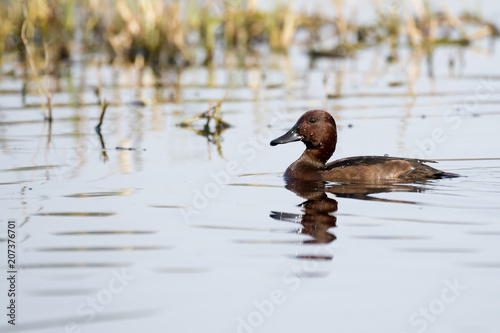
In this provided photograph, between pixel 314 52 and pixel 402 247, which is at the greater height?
pixel 314 52

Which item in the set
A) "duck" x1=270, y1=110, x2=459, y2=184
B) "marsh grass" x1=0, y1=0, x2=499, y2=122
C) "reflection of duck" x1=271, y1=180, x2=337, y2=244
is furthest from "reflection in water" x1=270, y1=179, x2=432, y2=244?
"marsh grass" x1=0, y1=0, x2=499, y2=122

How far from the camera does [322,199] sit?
23.7 feet

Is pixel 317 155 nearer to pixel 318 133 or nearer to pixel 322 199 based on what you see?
pixel 318 133

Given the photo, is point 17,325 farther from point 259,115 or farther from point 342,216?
point 259,115

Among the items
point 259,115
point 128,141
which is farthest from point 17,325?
point 259,115

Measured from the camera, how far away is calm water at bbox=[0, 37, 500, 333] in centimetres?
452

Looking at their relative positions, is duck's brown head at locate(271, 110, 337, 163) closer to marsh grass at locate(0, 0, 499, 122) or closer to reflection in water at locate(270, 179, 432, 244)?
reflection in water at locate(270, 179, 432, 244)

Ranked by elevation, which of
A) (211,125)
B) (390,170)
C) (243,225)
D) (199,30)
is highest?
(199,30)

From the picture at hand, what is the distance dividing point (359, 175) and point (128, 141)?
3.30m

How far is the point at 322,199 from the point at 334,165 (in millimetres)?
962

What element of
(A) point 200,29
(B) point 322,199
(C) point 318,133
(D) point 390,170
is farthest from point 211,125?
(A) point 200,29

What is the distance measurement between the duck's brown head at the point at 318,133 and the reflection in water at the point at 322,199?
0.58 meters

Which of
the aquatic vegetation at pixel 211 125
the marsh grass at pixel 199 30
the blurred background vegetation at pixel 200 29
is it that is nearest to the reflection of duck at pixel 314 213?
the aquatic vegetation at pixel 211 125

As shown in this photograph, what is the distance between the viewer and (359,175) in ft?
25.9
